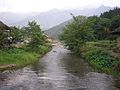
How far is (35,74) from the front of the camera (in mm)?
35406

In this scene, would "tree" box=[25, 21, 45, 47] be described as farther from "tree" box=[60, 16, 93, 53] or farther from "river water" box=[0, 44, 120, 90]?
"river water" box=[0, 44, 120, 90]

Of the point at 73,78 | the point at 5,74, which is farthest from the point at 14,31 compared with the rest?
the point at 73,78

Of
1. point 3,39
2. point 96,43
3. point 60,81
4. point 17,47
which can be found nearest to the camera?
point 60,81

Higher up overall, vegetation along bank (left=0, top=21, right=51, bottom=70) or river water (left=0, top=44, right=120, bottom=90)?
vegetation along bank (left=0, top=21, right=51, bottom=70)

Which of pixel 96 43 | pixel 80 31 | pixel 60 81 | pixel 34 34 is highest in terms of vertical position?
pixel 80 31

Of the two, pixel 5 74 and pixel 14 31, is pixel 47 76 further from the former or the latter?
pixel 14 31

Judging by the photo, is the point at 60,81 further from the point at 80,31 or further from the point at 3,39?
the point at 80,31

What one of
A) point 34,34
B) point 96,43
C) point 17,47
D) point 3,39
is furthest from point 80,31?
point 3,39

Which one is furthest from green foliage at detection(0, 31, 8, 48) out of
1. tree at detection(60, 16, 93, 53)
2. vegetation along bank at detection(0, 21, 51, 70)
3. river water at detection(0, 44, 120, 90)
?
tree at detection(60, 16, 93, 53)

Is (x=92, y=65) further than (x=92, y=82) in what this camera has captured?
Yes

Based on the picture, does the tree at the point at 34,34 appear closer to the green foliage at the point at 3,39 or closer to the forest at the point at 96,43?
the forest at the point at 96,43

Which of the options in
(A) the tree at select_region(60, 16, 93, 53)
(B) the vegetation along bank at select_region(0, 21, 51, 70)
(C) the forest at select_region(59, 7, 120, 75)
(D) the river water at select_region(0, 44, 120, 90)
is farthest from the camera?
(A) the tree at select_region(60, 16, 93, 53)

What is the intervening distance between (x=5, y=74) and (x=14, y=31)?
2446cm

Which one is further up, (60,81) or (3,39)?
(3,39)
